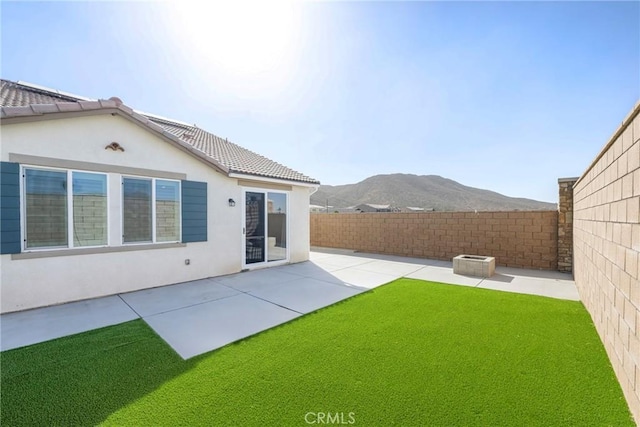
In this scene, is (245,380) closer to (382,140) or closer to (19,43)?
(19,43)

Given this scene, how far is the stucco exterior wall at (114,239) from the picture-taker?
541 cm

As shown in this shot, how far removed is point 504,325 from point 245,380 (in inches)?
176

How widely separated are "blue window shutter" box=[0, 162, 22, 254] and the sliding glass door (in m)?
5.14

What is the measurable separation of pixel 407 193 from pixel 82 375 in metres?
45.8

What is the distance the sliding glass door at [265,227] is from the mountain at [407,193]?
2897 centimetres

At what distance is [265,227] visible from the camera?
31.6ft

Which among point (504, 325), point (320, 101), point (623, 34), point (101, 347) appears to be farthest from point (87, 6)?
point (623, 34)

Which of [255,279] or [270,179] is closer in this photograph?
[255,279]

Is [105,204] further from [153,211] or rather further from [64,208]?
[153,211]

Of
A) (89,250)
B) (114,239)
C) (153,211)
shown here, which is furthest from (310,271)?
(89,250)

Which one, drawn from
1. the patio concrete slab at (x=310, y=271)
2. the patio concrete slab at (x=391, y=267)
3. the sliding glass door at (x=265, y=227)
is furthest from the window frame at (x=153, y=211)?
the patio concrete slab at (x=391, y=267)

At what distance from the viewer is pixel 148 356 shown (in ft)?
12.1

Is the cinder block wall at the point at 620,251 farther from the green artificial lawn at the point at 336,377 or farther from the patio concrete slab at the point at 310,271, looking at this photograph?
the patio concrete slab at the point at 310,271

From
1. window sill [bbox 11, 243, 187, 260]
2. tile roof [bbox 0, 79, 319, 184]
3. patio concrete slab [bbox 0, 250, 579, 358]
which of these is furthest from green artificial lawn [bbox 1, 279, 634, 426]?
tile roof [bbox 0, 79, 319, 184]
